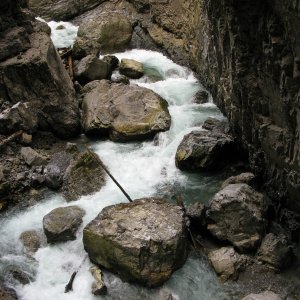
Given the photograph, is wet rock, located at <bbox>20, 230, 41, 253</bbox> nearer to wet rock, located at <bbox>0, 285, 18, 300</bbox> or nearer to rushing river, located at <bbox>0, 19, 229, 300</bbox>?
rushing river, located at <bbox>0, 19, 229, 300</bbox>

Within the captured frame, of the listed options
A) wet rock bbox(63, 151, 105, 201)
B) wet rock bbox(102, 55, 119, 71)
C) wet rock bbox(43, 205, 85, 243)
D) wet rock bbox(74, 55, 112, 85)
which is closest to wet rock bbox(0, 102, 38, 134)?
wet rock bbox(63, 151, 105, 201)

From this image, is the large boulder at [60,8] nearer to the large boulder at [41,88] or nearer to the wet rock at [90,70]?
the wet rock at [90,70]

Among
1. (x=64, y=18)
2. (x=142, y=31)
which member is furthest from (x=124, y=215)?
(x=64, y=18)

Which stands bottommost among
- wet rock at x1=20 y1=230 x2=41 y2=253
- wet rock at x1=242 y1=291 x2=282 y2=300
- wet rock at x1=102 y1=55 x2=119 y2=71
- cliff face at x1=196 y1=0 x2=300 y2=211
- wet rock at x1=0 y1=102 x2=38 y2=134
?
wet rock at x1=20 y1=230 x2=41 y2=253

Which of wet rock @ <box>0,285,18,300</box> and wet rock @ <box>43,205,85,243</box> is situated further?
wet rock @ <box>43,205,85,243</box>

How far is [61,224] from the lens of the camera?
8133 mm

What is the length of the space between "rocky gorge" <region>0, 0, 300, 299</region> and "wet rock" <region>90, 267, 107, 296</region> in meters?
0.03

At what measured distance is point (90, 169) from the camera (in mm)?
9766

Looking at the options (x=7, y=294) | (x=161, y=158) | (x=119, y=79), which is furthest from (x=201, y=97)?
(x=7, y=294)

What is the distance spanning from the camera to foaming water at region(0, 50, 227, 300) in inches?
280

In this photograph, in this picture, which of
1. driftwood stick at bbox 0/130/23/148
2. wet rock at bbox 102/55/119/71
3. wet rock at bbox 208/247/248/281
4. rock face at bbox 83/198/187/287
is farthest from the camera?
wet rock at bbox 102/55/119/71

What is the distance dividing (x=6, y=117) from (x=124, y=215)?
469 cm

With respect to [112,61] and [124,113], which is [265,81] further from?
[112,61]

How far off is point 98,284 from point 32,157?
4.25m
